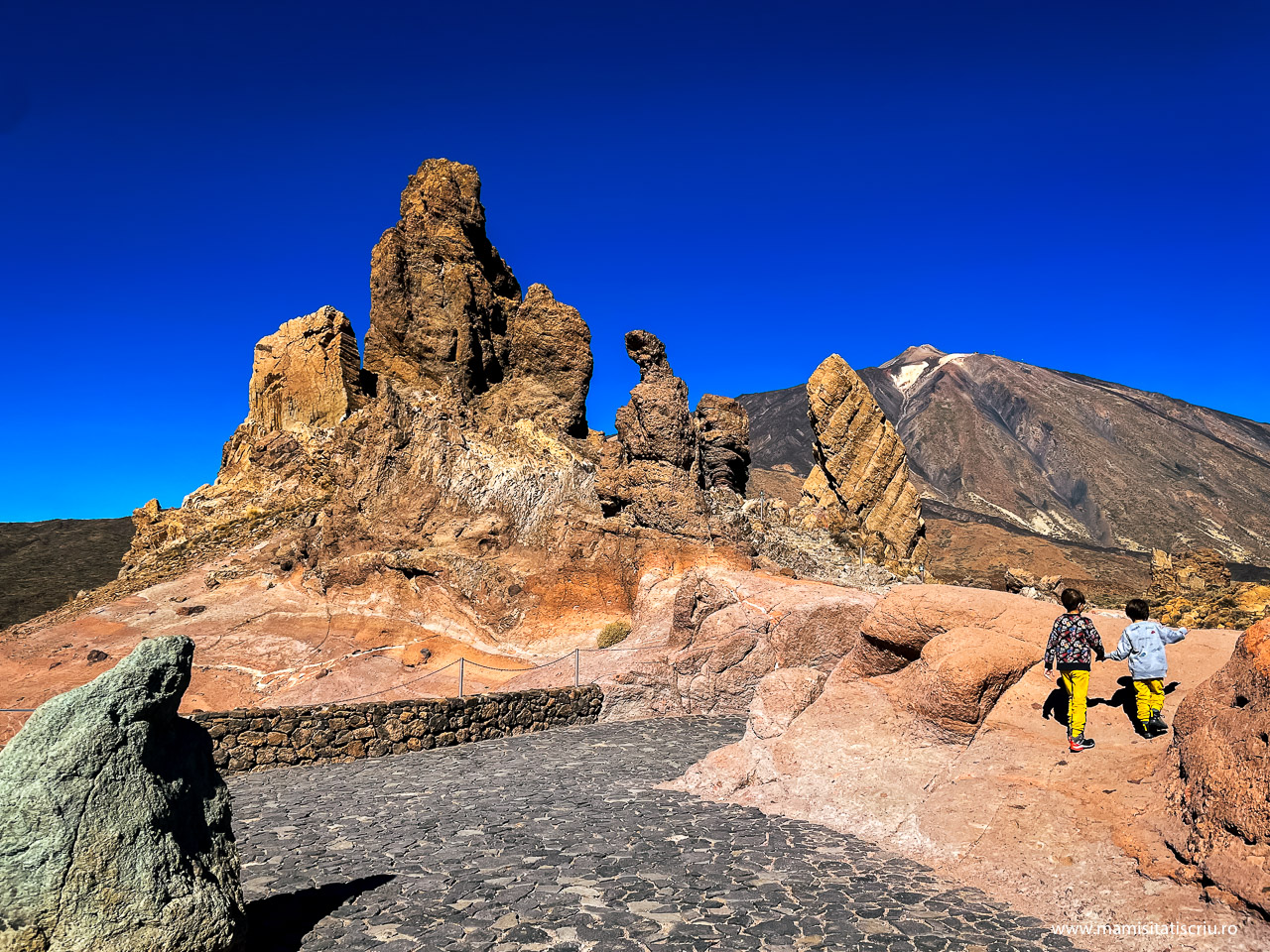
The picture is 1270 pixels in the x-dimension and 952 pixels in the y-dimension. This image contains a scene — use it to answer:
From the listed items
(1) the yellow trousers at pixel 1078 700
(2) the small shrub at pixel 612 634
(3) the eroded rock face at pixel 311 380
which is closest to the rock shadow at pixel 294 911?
(1) the yellow trousers at pixel 1078 700

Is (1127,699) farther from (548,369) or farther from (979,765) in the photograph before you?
(548,369)

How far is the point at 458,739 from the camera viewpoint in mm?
12703

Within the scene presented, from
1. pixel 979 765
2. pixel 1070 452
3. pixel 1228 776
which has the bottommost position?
pixel 979 765

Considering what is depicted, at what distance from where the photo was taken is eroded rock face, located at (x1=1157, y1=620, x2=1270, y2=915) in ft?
15.2

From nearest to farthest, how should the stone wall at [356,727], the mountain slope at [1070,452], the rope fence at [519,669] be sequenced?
the stone wall at [356,727] → the rope fence at [519,669] → the mountain slope at [1070,452]

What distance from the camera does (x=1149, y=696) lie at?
636 cm

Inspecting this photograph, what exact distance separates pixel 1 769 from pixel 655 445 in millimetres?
19727

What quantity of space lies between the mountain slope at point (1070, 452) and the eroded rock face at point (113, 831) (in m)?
105

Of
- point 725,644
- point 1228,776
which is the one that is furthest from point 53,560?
point 1228,776

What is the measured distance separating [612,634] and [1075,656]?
13241 mm

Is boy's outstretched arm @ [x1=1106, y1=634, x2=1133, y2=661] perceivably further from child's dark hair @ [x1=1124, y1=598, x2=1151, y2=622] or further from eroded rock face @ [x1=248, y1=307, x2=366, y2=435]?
eroded rock face @ [x1=248, y1=307, x2=366, y2=435]

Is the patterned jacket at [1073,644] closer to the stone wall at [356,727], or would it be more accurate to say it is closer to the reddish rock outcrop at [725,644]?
the reddish rock outcrop at [725,644]

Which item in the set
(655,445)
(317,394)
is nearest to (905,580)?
(655,445)

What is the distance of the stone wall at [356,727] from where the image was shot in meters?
11.3
